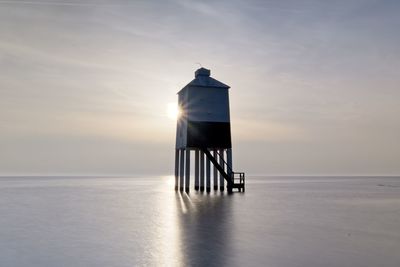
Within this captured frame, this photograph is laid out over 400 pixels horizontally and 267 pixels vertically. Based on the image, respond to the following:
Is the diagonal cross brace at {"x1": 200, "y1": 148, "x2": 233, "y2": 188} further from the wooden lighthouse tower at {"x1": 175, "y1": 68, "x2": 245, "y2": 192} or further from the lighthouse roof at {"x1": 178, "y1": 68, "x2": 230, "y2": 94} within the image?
the lighthouse roof at {"x1": 178, "y1": 68, "x2": 230, "y2": 94}

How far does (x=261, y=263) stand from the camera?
12273 mm

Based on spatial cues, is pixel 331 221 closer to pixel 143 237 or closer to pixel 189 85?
pixel 143 237

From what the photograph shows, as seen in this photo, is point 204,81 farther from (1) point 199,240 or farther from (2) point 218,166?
(1) point 199,240

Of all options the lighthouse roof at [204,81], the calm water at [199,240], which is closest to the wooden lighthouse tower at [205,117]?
the lighthouse roof at [204,81]

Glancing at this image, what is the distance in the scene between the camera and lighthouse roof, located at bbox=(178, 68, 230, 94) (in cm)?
4000

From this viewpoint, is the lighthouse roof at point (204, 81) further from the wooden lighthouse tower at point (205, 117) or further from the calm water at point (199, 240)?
the calm water at point (199, 240)

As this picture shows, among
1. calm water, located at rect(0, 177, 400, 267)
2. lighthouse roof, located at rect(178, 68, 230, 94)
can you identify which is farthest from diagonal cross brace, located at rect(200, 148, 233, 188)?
calm water, located at rect(0, 177, 400, 267)

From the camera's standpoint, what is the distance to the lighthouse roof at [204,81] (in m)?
40.0

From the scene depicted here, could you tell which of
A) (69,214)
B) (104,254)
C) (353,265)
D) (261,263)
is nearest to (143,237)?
(104,254)

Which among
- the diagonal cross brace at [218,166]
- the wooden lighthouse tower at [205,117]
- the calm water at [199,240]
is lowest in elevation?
the calm water at [199,240]

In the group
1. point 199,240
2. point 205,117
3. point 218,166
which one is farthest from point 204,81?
point 199,240

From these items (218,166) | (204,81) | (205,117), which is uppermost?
(204,81)

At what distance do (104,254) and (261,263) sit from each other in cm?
550

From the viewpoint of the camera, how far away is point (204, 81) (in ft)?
132
